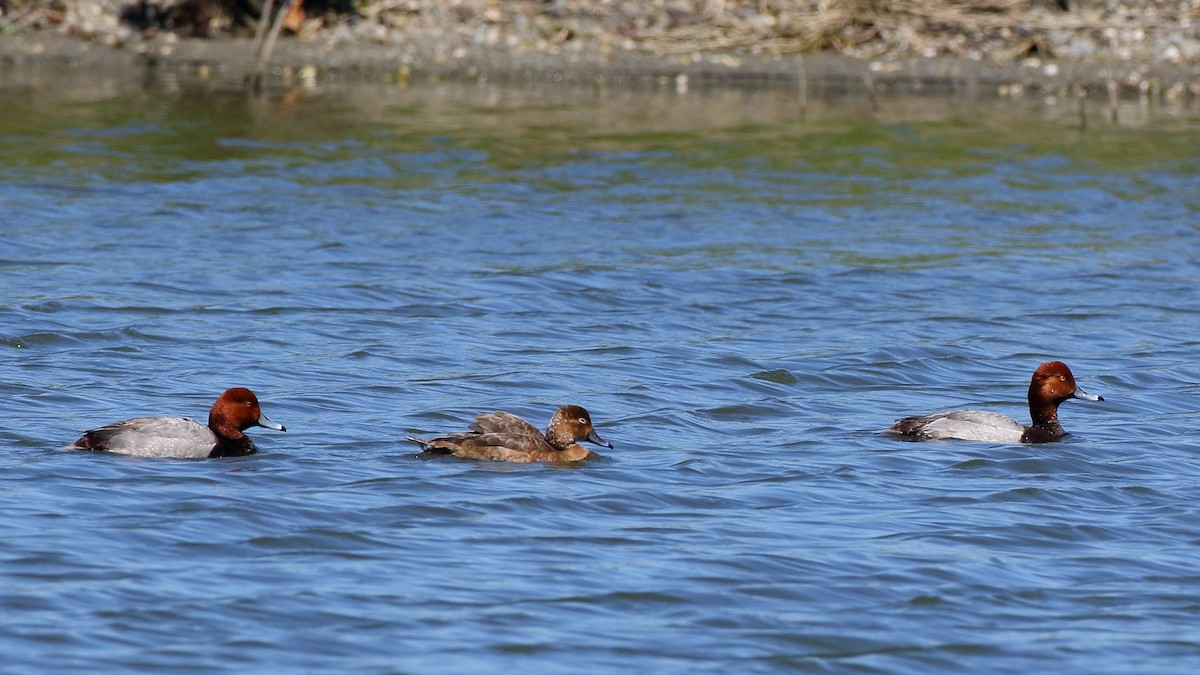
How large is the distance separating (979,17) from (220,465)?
24167 mm

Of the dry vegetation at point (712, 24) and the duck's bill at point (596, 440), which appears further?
the dry vegetation at point (712, 24)

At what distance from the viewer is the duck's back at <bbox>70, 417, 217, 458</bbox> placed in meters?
10.2

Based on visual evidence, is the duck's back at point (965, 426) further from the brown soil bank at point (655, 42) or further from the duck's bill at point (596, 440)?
the brown soil bank at point (655, 42)

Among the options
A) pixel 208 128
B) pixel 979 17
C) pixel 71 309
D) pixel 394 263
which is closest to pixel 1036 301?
pixel 394 263

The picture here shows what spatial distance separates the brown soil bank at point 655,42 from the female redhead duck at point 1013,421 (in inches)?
771

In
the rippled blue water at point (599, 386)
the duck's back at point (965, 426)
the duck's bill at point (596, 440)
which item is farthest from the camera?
the duck's back at point (965, 426)

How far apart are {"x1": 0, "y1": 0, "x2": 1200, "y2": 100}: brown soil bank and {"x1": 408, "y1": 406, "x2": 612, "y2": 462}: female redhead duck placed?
69.3ft

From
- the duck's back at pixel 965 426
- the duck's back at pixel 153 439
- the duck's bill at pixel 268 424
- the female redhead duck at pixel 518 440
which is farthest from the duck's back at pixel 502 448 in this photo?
the duck's back at pixel 965 426

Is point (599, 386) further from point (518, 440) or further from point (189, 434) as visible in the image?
point (189, 434)

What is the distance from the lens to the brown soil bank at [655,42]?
31172 millimetres

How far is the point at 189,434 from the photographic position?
1042 centimetres

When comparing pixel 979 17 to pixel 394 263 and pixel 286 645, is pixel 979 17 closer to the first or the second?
pixel 394 263

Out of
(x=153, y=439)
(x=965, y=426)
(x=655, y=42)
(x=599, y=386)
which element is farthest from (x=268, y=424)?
(x=655, y=42)

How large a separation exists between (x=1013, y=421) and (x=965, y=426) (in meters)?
0.52
